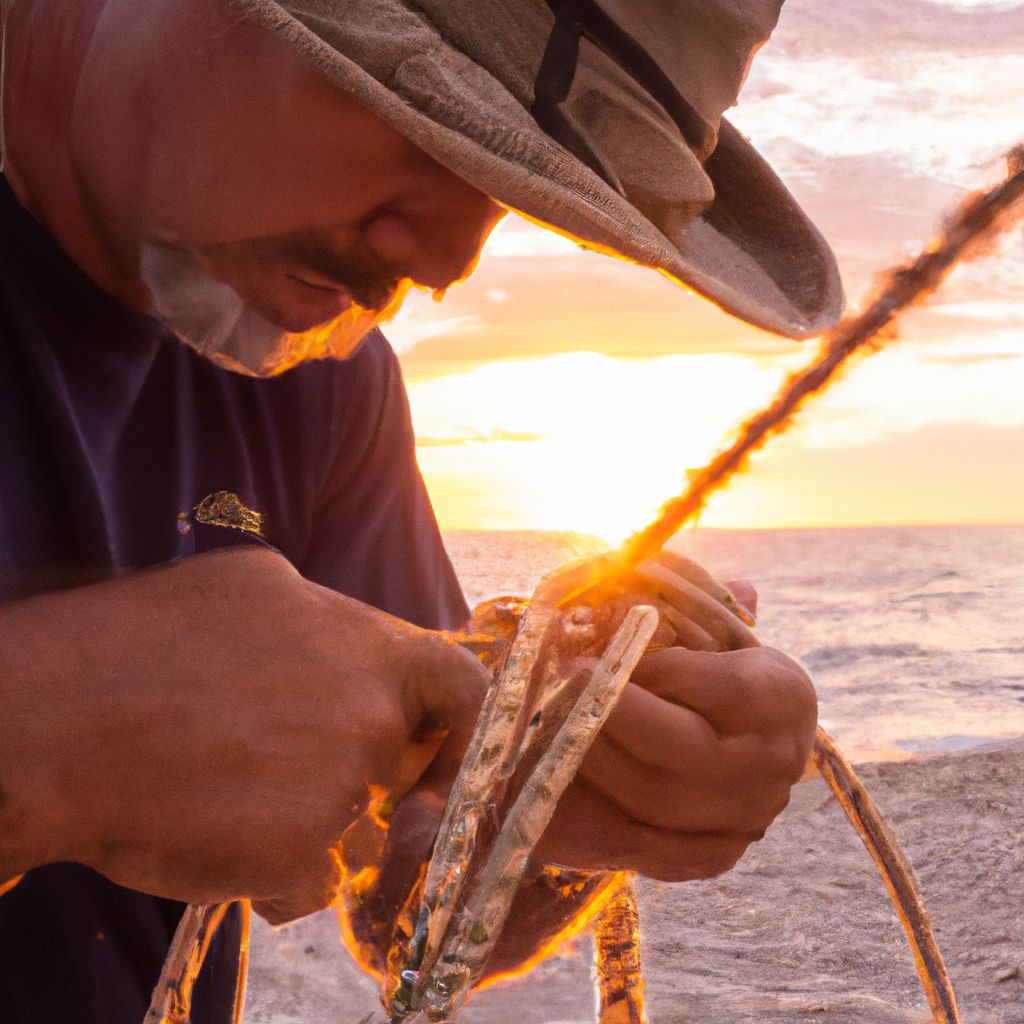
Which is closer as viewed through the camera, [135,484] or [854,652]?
[135,484]

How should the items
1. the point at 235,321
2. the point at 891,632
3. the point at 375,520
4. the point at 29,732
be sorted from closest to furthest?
1. the point at 29,732
2. the point at 235,321
3. the point at 375,520
4. the point at 891,632

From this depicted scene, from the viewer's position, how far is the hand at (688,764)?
1.00 metres

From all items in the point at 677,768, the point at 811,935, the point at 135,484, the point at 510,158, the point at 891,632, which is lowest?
the point at 891,632

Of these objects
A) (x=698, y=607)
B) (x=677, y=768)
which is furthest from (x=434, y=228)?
(x=677, y=768)

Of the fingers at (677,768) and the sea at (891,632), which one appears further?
the sea at (891,632)

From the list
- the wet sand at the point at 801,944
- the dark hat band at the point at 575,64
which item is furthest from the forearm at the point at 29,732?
the wet sand at the point at 801,944

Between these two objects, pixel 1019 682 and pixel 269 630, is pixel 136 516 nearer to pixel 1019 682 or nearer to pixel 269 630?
pixel 269 630

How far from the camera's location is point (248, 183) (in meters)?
1.27

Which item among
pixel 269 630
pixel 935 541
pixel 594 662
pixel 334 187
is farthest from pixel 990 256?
pixel 935 541

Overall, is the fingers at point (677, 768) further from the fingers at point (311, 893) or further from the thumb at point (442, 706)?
the fingers at point (311, 893)

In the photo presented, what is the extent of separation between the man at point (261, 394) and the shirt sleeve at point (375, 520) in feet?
0.20

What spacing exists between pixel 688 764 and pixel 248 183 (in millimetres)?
761

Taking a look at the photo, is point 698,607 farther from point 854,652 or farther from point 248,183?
point 854,652

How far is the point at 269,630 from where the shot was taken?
2.82 feet
